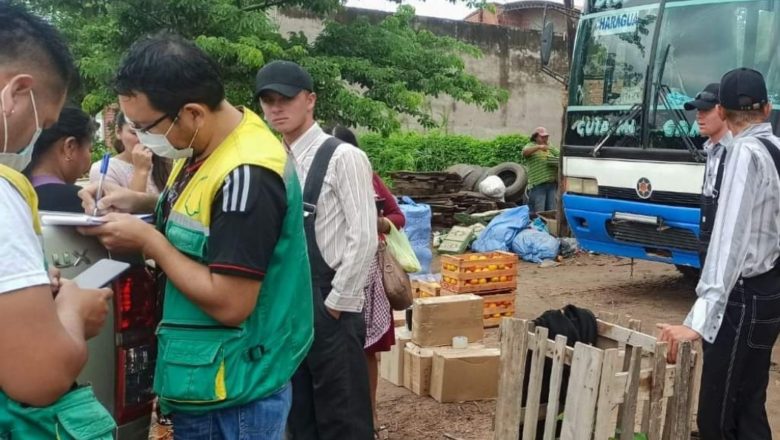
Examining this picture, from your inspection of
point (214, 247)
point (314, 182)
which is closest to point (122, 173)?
point (314, 182)

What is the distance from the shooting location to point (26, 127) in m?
1.53

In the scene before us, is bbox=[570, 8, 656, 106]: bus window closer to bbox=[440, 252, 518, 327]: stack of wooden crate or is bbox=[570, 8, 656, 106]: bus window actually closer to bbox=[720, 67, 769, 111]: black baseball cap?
bbox=[440, 252, 518, 327]: stack of wooden crate

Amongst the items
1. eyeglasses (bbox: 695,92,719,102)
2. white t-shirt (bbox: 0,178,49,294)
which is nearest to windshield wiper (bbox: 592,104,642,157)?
eyeglasses (bbox: 695,92,719,102)

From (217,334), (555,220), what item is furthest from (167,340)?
(555,220)

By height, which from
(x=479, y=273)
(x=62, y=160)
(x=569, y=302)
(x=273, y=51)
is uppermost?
(x=273, y=51)

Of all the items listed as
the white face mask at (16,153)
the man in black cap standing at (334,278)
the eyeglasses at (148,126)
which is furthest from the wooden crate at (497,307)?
the white face mask at (16,153)

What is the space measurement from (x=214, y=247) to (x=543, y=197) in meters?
11.6

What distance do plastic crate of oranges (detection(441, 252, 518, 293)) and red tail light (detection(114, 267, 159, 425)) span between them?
15.9 ft

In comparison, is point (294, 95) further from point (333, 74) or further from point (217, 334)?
point (333, 74)

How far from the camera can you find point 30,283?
1366 millimetres

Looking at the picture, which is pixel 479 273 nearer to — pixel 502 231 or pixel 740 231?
pixel 502 231

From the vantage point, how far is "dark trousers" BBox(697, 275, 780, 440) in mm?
3055

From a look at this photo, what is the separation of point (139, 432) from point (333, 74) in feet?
21.9

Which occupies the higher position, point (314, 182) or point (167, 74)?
point (167, 74)
